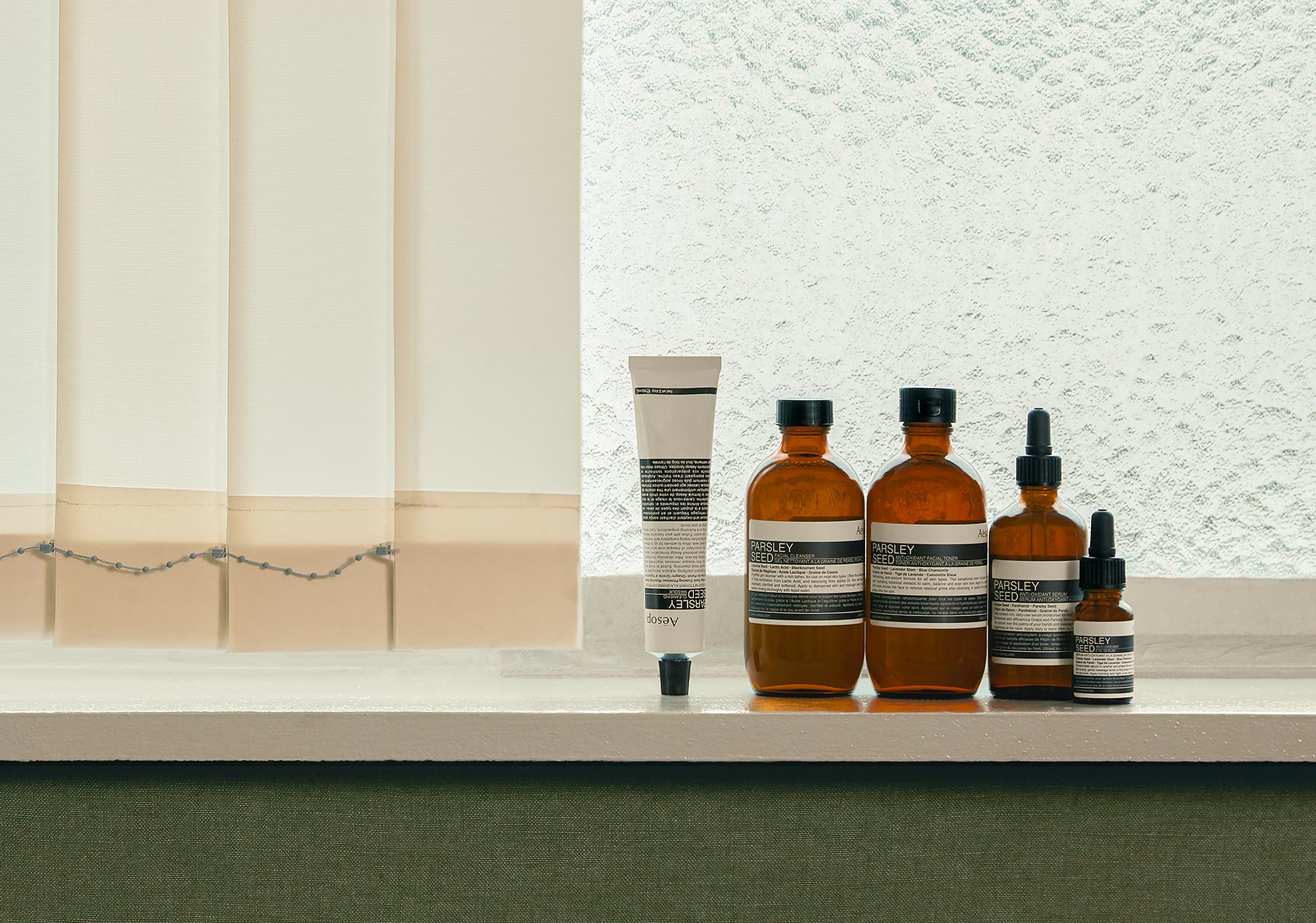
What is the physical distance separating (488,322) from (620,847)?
33cm

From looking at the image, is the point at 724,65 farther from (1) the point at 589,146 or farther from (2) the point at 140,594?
(2) the point at 140,594

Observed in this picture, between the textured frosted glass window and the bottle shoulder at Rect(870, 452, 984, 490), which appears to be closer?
the bottle shoulder at Rect(870, 452, 984, 490)

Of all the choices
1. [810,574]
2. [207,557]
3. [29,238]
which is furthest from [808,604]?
[29,238]

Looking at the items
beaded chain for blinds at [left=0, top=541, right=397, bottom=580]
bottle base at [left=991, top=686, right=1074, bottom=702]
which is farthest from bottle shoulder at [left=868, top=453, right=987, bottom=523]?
beaded chain for blinds at [left=0, top=541, right=397, bottom=580]

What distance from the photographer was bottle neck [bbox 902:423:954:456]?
2.17 ft

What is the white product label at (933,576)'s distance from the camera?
0.63 meters

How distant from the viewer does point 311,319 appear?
69 centimetres

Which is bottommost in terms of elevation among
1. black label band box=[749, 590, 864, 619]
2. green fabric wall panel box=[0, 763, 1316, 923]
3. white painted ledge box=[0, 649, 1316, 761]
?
green fabric wall panel box=[0, 763, 1316, 923]

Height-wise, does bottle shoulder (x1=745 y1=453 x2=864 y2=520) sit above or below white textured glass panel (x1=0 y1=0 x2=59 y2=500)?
below

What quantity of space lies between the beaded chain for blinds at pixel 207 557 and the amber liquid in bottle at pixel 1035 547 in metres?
0.37

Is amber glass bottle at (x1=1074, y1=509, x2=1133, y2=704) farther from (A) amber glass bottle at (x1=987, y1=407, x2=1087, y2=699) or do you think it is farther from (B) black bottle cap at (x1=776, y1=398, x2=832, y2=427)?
(B) black bottle cap at (x1=776, y1=398, x2=832, y2=427)

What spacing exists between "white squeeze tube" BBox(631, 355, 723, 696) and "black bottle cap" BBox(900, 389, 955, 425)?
118 millimetres

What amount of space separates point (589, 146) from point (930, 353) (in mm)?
283

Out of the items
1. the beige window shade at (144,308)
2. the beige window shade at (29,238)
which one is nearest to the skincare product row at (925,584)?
the beige window shade at (144,308)
